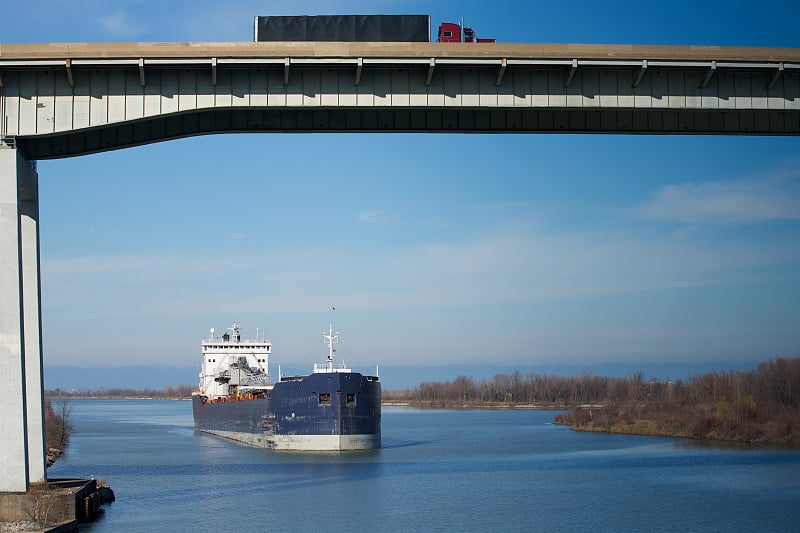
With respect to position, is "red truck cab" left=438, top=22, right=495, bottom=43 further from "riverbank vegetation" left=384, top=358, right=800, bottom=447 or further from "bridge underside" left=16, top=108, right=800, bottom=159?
"riverbank vegetation" left=384, top=358, right=800, bottom=447

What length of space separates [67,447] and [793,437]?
5288 centimetres

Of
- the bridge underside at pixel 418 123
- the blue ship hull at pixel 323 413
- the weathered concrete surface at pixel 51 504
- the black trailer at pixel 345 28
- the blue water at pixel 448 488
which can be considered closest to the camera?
the weathered concrete surface at pixel 51 504

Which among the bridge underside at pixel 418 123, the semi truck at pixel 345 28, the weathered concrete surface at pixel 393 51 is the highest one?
the semi truck at pixel 345 28

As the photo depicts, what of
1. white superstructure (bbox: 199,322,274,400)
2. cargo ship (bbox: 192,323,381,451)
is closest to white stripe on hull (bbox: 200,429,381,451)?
cargo ship (bbox: 192,323,381,451)

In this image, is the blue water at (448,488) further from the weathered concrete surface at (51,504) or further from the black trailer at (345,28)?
the black trailer at (345,28)

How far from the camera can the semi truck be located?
24109 mm

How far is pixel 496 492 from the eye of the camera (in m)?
38.2

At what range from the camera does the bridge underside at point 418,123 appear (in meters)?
25.7

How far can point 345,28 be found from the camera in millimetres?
24281

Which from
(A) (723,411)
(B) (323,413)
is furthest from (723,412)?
(B) (323,413)

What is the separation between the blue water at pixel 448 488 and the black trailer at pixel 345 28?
50.2 ft

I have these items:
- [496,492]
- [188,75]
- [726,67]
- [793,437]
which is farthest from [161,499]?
[793,437]

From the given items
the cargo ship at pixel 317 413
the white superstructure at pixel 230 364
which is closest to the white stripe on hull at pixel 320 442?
the cargo ship at pixel 317 413

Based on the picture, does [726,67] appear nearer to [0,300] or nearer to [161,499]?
[0,300]
